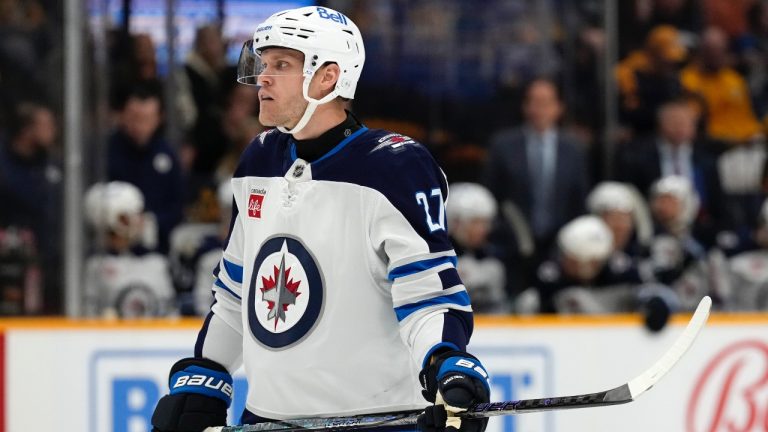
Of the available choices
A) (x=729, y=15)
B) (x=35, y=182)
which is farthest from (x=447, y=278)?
(x=729, y=15)

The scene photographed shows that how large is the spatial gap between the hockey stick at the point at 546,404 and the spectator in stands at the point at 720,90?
437 centimetres

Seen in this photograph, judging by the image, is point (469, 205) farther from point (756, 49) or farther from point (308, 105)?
point (308, 105)

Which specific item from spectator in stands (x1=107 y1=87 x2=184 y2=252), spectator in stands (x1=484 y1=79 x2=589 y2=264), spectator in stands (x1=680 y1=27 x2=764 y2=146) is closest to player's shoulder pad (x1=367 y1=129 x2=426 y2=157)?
spectator in stands (x1=107 y1=87 x2=184 y2=252)

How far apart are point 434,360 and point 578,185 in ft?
12.2

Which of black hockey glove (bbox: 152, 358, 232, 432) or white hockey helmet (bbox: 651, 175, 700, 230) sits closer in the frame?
black hockey glove (bbox: 152, 358, 232, 432)

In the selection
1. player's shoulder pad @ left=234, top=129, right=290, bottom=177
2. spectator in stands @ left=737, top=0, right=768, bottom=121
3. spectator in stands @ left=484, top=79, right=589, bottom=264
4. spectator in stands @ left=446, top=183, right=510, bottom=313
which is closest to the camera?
player's shoulder pad @ left=234, top=129, right=290, bottom=177

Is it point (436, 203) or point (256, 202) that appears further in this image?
point (256, 202)

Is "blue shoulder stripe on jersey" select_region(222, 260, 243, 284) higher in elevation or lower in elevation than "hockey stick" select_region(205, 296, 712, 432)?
higher

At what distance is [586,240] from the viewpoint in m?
5.96

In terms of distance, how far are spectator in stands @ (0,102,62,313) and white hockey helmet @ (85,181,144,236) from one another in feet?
0.37

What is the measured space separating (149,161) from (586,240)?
1.67 m

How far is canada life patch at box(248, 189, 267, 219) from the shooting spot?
9.58ft

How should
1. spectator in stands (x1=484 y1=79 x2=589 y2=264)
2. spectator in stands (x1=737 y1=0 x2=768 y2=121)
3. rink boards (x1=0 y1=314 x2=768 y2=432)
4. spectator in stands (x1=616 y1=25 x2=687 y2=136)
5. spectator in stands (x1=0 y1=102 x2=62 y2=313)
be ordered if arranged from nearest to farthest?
rink boards (x1=0 y1=314 x2=768 y2=432) < spectator in stands (x1=0 y1=102 x2=62 y2=313) < spectator in stands (x1=484 y1=79 x2=589 y2=264) < spectator in stands (x1=616 y1=25 x2=687 y2=136) < spectator in stands (x1=737 y1=0 x2=768 y2=121)

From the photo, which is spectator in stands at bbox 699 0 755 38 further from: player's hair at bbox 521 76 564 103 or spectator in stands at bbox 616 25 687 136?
player's hair at bbox 521 76 564 103
